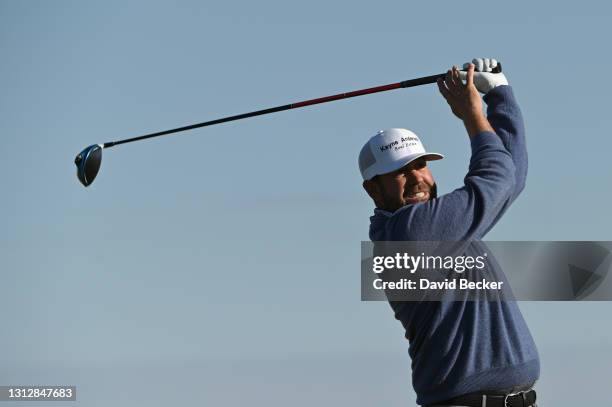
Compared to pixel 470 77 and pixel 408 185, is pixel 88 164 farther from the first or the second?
pixel 470 77

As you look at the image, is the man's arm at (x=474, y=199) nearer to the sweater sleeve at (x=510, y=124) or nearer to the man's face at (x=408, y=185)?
the sweater sleeve at (x=510, y=124)

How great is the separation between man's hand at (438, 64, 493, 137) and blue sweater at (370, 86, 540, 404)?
0.24 ft

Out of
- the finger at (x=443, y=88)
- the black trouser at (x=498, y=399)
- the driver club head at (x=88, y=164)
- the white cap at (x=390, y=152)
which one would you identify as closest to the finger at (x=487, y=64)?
the finger at (x=443, y=88)

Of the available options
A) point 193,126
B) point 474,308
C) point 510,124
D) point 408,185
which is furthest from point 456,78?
point 193,126

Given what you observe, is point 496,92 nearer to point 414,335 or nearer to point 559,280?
point 414,335

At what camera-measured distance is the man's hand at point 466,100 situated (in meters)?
5.68

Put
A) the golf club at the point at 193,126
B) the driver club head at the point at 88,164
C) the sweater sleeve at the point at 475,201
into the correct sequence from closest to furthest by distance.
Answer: the sweater sleeve at the point at 475,201 → the golf club at the point at 193,126 → the driver club head at the point at 88,164

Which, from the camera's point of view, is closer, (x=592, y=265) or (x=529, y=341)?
(x=529, y=341)

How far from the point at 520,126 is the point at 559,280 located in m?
3.82

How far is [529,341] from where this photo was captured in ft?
18.6

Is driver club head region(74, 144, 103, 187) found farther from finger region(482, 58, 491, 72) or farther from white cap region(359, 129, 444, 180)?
finger region(482, 58, 491, 72)

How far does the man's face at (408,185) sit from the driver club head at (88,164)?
6022 mm

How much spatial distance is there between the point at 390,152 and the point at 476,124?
66 centimetres

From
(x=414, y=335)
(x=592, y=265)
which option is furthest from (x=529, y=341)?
(x=592, y=265)
